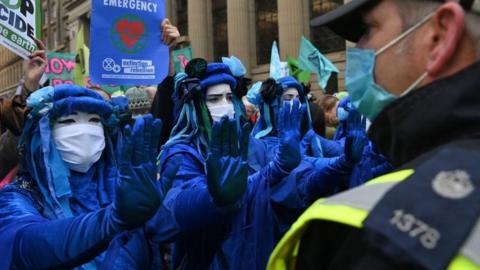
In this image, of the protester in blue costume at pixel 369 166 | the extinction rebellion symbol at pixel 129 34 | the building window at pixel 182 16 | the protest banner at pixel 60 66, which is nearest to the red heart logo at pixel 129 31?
the extinction rebellion symbol at pixel 129 34

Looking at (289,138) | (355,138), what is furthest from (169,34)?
(355,138)

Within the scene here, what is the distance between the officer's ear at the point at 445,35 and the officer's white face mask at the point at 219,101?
88.6 inches

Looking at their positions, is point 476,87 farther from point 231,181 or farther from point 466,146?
point 231,181

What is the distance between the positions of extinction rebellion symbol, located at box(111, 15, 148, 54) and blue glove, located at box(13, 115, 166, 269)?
7.99 feet

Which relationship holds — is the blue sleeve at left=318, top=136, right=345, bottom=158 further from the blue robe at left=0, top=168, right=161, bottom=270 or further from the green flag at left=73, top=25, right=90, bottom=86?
the green flag at left=73, top=25, right=90, bottom=86

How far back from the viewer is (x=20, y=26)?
4.47m

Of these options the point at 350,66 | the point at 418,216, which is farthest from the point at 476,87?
the point at 350,66

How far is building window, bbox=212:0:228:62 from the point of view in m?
28.2

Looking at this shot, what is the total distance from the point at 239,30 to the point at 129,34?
71.9 ft

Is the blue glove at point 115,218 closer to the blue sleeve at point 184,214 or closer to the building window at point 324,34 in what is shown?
the blue sleeve at point 184,214

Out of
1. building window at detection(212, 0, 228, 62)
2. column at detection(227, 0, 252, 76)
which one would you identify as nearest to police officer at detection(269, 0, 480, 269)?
column at detection(227, 0, 252, 76)

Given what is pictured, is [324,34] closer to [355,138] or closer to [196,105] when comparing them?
[355,138]

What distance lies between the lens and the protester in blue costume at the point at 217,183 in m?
2.34

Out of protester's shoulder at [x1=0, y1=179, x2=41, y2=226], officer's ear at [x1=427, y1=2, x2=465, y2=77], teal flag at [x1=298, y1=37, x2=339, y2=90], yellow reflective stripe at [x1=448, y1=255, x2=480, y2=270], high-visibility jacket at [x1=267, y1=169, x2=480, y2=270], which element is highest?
teal flag at [x1=298, y1=37, x2=339, y2=90]
